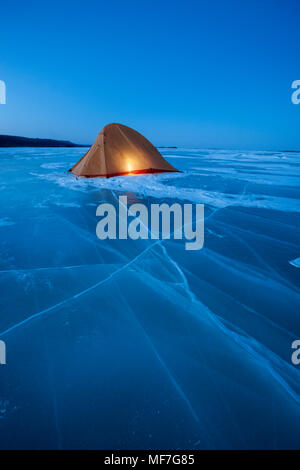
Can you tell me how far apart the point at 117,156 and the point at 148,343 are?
628 cm

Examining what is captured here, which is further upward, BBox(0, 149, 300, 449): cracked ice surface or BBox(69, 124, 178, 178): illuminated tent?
BBox(69, 124, 178, 178): illuminated tent

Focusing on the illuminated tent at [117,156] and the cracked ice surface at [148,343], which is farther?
the illuminated tent at [117,156]

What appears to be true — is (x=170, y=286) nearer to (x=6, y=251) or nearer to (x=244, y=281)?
(x=244, y=281)

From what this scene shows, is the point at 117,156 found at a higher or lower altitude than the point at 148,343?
higher

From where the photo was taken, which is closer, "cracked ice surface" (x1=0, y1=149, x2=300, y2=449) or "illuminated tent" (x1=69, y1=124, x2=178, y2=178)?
"cracked ice surface" (x1=0, y1=149, x2=300, y2=449)

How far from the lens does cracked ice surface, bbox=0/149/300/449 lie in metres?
0.74

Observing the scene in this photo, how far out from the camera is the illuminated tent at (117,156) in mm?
6176

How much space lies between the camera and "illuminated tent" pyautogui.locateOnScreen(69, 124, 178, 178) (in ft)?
20.3

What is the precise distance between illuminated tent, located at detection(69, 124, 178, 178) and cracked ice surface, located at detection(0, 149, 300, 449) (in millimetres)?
4538

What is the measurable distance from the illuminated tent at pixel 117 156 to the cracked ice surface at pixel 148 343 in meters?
4.54

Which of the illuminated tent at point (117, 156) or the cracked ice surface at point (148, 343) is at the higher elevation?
the illuminated tent at point (117, 156)

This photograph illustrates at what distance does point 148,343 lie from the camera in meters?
1.05
